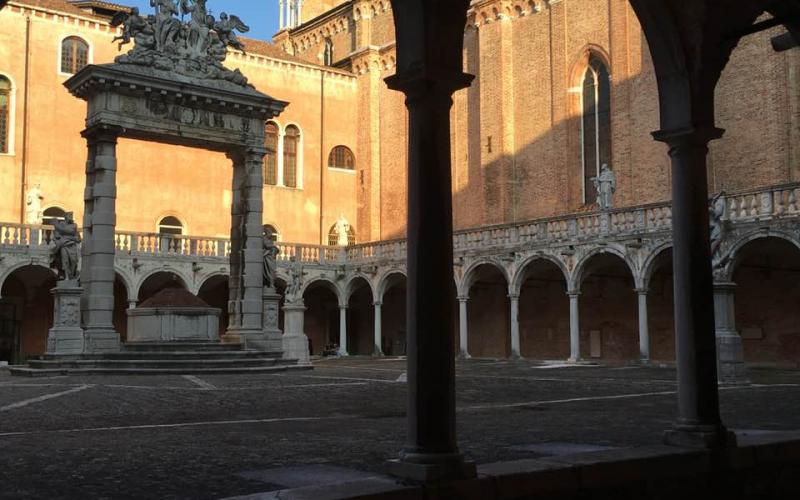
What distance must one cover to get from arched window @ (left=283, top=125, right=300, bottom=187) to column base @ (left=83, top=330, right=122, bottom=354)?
67.7 ft

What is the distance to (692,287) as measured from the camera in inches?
270

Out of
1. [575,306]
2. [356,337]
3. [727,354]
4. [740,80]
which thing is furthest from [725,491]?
[356,337]

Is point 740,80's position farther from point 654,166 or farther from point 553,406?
point 553,406

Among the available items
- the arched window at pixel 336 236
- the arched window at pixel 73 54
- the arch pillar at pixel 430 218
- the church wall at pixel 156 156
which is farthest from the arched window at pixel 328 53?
the arch pillar at pixel 430 218

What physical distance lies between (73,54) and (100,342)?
62.6ft

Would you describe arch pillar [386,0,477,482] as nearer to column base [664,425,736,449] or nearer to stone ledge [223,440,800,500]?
stone ledge [223,440,800,500]

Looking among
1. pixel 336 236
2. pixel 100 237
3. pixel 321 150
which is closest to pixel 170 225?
pixel 336 236

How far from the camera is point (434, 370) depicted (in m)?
5.15

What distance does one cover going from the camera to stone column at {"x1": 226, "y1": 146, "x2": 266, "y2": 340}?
22016 mm

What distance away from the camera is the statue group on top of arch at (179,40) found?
2102 centimetres

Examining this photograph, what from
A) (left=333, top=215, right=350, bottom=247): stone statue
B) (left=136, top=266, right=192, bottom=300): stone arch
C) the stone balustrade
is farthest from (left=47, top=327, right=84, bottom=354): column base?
(left=333, top=215, right=350, bottom=247): stone statue

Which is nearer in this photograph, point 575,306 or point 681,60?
point 681,60

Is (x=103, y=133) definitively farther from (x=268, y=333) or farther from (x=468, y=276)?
(x=468, y=276)

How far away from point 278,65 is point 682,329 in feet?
117
